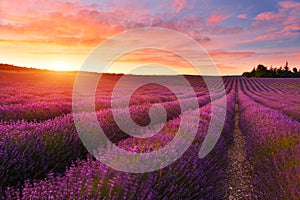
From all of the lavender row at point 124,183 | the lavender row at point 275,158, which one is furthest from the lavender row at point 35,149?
the lavender row at point 275,158

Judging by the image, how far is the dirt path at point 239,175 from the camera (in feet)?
11.9

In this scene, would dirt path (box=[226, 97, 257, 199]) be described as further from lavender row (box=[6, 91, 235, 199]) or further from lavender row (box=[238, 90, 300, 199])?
lavender row (box=[6, 91, 235, 199])

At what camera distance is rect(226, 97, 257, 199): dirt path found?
142 inches

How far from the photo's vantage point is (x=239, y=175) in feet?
14.1

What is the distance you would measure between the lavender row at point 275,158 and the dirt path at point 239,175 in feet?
0.44

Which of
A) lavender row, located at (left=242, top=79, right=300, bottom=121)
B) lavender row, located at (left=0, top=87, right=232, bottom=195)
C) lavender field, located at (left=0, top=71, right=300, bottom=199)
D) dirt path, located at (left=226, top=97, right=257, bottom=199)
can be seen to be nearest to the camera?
lavender field, located at (left=0, top=71, right=300, bottom=199)

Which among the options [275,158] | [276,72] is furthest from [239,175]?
[276,72]

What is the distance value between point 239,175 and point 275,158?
0.68 meters

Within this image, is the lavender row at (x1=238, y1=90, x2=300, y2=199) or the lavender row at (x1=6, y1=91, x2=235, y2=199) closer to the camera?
the lavender row at (x1=6, y1=91, x2=235, y2=199)

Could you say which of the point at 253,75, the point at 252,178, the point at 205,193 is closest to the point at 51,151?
the point at 205,193

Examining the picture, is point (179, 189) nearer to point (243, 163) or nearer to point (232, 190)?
point (232, 190)

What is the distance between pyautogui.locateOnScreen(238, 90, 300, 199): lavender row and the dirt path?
0.13 m

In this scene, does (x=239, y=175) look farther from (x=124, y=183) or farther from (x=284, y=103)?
(x=284, y=103)

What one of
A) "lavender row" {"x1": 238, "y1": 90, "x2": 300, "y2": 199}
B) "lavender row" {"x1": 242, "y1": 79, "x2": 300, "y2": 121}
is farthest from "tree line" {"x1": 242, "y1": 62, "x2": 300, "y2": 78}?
"lavender row" {"x1": 238, "y1": 90, "x2": 300, "y2": 199}
